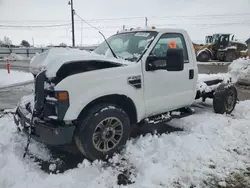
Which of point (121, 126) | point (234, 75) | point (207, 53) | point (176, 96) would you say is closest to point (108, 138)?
point (121, 126)

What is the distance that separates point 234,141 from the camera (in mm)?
4203

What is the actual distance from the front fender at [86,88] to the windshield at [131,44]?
618 mm

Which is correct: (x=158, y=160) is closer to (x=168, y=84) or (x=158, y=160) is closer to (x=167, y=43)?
(x=168, y=84)

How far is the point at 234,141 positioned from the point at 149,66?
6.66 feet

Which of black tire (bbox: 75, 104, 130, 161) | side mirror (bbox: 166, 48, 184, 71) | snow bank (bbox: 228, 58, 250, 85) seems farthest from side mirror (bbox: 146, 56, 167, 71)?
snow bank (bbox: 228, 58, 250, 85)

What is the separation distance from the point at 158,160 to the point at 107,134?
84cm

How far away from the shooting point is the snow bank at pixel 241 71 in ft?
35.7

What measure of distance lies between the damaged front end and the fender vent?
40.8 inches

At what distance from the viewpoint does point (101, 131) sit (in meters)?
3.48

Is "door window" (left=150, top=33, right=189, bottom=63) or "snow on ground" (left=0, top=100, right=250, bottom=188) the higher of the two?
"door window" (left=150, top=33, right=189, bottom=63)

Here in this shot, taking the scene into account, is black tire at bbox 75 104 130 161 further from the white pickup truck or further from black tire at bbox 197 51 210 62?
black tire at bbox 197 51 210 62

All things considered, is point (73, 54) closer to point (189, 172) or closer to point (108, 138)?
point (108, 138)

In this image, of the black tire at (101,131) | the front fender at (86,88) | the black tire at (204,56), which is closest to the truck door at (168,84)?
the front fender at (86,88)

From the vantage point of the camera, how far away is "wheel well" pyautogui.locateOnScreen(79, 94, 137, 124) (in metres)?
3.46
